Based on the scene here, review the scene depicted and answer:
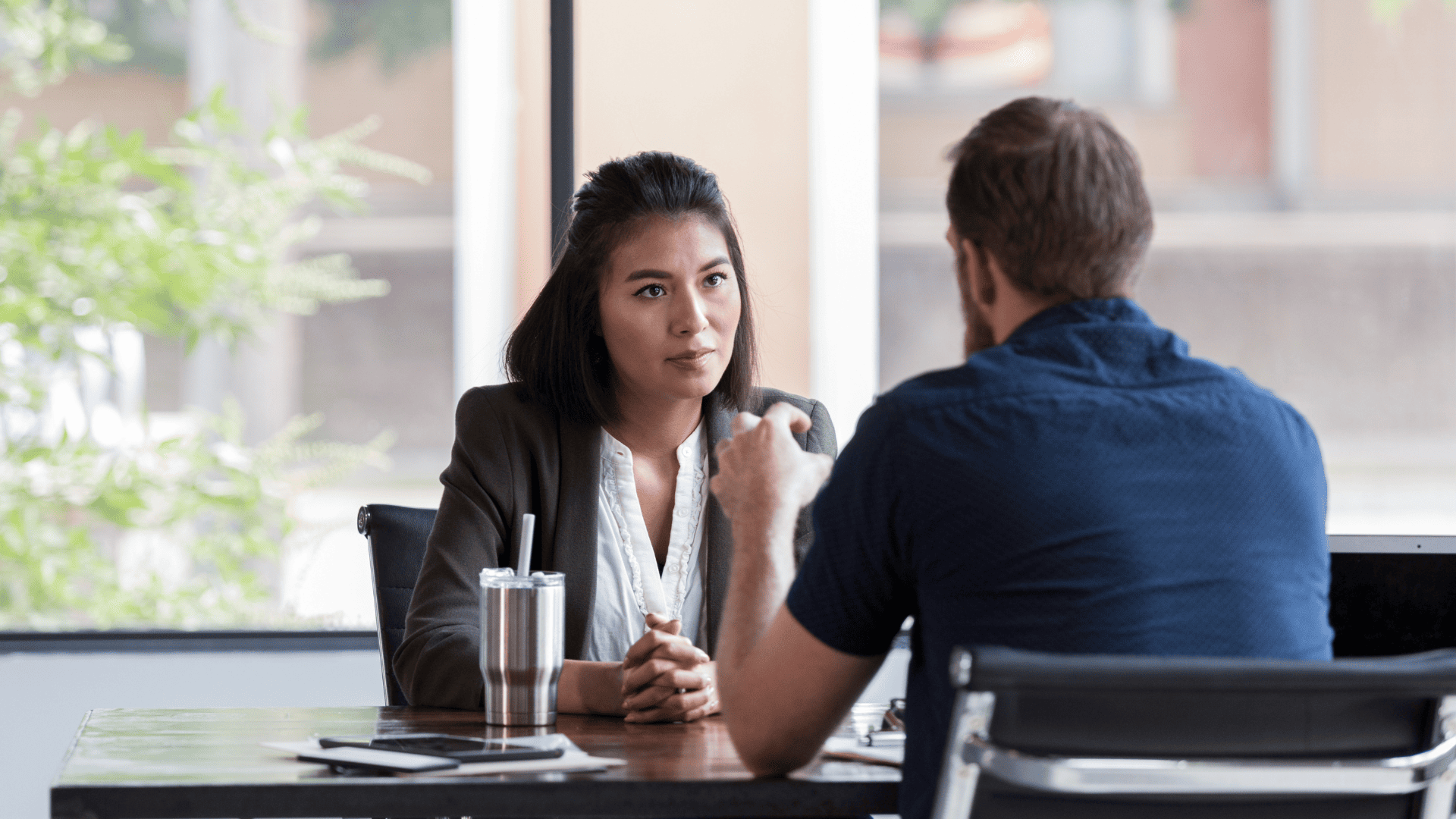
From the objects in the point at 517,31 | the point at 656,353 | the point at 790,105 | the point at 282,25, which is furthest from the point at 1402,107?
the point at 282,25

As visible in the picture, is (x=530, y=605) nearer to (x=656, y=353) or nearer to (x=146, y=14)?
(x=656, y=353)

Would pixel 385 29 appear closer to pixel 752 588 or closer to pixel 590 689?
pixel 590 689

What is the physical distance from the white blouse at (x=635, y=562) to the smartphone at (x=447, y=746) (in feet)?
1.73

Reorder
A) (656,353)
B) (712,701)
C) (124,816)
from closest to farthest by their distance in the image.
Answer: (124,816)
(712,701)
(656,353)

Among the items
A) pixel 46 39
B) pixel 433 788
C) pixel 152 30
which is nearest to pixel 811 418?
pixel 433 788

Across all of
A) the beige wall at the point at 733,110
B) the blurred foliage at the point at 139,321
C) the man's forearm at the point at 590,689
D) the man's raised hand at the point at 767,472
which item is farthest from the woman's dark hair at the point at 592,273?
the blurred foliage at the point at 139,321

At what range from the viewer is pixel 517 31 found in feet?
10.2

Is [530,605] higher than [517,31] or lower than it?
lower

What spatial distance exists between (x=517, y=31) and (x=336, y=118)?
18.0 inches

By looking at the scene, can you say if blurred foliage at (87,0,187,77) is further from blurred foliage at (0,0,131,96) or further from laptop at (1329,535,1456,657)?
laptop at (1329,535,1456,657)

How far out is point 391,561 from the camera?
6.34 feet

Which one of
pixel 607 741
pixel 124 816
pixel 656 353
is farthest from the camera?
pixel 656 353

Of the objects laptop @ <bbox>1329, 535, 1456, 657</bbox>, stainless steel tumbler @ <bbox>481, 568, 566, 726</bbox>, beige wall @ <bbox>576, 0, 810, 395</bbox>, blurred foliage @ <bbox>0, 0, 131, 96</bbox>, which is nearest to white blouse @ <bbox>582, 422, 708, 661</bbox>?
stainless steel tumbler @ <bbox>481, 568, 566, 726</bbox>

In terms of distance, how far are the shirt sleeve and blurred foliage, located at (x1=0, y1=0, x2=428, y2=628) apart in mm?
2246
